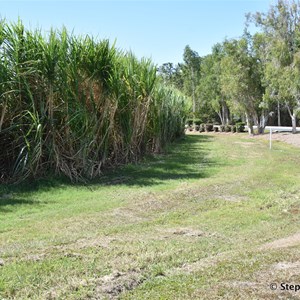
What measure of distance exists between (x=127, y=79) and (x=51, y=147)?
150 inches

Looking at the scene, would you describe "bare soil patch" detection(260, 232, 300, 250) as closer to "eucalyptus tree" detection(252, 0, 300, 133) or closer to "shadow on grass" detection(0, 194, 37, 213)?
"shadow on grass" detection(0, 194, 37, 213)

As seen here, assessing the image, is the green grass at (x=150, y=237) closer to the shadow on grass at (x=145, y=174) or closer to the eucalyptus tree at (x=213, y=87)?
the shadow on grass at (x=145, y=174)

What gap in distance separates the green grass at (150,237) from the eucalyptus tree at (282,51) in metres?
16.8

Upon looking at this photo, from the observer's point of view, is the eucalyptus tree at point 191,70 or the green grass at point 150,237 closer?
the green grass at point 150,237

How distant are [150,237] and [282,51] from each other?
23703mm

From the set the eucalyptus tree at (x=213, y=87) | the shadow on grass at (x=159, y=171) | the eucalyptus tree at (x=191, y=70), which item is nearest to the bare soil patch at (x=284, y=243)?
the shadow on grass at (x=159, y=171)

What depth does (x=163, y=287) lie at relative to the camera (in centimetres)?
330

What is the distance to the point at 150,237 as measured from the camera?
4.91 m

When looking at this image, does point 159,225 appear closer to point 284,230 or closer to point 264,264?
point 284,230

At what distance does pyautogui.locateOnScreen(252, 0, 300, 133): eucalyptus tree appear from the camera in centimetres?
2473

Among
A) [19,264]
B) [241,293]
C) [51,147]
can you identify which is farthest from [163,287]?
[51,147]

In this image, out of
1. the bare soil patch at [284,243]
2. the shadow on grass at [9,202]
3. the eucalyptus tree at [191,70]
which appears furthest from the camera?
the eucalyptus tree at [191,70]

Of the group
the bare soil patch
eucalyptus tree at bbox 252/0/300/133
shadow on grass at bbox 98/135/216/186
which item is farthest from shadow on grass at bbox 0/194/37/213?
eucalyptus tree at bbox 252/0/300/133

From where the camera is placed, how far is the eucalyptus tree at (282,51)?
24.7 m
